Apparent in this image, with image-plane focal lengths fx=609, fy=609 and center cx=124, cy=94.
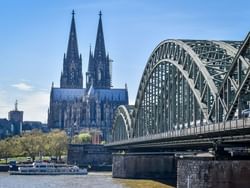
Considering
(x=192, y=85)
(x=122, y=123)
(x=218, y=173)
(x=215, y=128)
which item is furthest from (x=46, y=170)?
(x=218, y=173)

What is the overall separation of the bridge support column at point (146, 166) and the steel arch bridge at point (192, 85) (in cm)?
523

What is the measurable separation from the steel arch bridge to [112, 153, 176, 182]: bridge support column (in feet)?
17.1

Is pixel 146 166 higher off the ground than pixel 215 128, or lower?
lower

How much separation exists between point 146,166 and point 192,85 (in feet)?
122

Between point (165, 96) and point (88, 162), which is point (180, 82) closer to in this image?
point (165, 96)

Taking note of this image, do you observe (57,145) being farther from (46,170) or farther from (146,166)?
(146,166)

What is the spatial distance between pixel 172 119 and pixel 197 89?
15235 millimetres

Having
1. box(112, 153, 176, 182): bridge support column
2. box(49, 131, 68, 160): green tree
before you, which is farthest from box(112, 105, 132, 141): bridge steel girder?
box(112, 153, 176, 182): bridge support column

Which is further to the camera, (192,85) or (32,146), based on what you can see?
(32,146)

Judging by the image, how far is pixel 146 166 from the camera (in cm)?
10669

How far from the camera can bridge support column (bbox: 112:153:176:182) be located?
341ft

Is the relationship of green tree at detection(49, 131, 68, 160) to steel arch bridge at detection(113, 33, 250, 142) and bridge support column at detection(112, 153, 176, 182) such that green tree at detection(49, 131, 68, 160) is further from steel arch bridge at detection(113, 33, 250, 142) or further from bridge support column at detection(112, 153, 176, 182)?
bridge support column at detection(112, 153, 176, 182)

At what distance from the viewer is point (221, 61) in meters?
70.6

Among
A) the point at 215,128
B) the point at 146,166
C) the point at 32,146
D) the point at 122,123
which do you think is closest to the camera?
the point at 215,128
